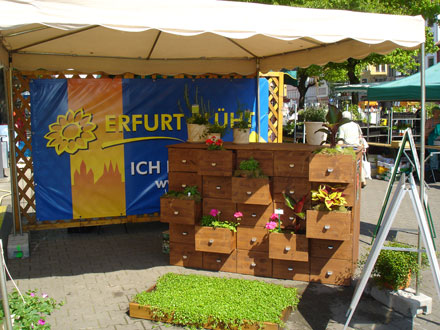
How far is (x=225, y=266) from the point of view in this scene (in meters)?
5.88

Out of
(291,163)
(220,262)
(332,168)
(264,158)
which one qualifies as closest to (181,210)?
(220,262)

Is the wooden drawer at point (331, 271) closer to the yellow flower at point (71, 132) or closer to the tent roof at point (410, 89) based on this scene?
the yellow flower at point (71, 132)

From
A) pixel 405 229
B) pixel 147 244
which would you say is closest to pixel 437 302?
pixel 405 229

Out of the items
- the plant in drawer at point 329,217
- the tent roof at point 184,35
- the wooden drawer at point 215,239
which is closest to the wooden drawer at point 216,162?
the wooden drawer at point 215,239

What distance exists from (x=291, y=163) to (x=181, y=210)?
152 cm

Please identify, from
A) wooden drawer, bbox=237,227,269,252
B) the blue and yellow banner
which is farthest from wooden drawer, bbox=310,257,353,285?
the blue and yellow banner

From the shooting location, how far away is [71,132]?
7406mm

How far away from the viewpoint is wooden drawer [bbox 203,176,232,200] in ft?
19.0

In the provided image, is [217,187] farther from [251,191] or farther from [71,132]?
[71,132]

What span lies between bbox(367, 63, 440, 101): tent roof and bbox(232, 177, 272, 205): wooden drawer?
5.46 meters

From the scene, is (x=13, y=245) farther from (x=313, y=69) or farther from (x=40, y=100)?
(x=313, y=69)

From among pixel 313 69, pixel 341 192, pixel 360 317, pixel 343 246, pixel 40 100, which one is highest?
pixel 313 69

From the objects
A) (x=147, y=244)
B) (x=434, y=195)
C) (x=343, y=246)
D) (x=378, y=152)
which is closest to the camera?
(x=343, y=246)

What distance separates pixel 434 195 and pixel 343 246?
688 cm
